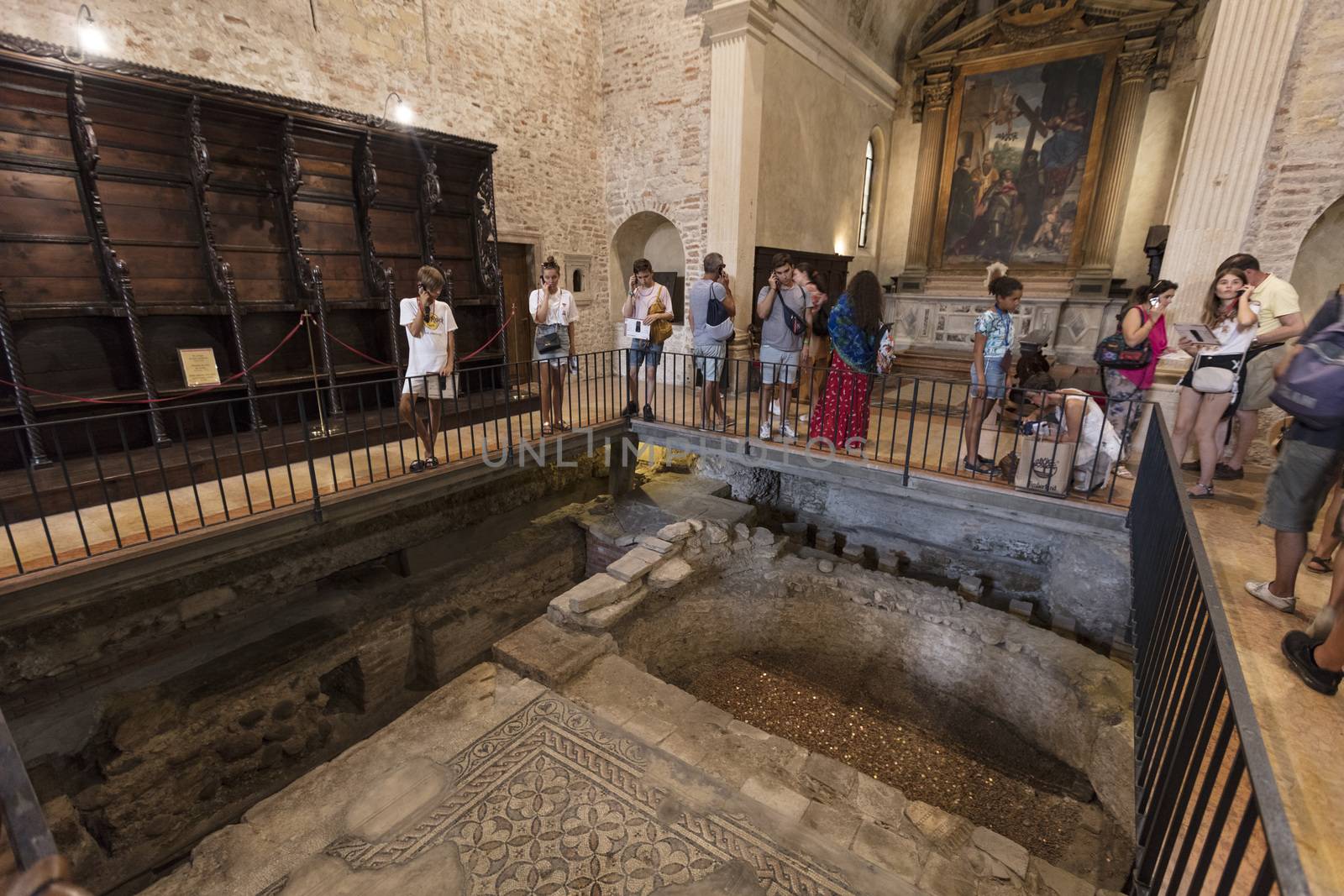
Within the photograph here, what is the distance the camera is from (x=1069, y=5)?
997 cm

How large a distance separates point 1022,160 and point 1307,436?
A: 10440mm

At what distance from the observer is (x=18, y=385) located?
430 cm

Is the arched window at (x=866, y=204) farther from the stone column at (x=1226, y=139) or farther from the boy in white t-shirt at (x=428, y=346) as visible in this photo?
the boy in white t-shirt at (x=428, y=346)

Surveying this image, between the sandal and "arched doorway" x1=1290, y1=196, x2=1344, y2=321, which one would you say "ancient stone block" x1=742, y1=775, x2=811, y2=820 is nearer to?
the sandal

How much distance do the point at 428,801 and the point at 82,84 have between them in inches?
234

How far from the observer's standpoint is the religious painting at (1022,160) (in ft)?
33.6

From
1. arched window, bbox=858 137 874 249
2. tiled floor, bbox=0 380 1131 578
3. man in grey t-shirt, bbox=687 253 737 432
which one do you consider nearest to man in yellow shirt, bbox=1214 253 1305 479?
tiled floor, bbox=0 380 1131 578

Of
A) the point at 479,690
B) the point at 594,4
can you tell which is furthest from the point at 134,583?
the point at 594,4

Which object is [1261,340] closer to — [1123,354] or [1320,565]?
[1123,354]

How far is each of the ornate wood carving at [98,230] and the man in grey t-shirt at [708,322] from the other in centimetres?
445

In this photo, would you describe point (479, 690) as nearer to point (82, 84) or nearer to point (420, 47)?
point (82, 84)

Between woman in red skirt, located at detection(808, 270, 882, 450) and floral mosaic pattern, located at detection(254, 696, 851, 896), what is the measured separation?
3327 millimetres

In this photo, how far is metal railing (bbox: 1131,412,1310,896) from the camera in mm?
1231

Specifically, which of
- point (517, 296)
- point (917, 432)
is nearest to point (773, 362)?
point (917, 432)
